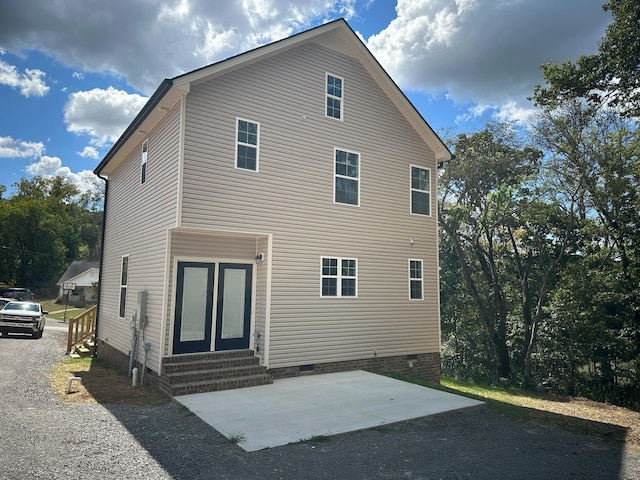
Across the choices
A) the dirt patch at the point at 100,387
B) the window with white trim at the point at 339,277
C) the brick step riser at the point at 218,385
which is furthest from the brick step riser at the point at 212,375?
the window with white trim at the point at 339,277

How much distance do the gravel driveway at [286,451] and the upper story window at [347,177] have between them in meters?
5.87

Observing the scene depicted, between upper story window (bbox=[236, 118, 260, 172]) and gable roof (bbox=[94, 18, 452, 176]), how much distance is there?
48.9 inches

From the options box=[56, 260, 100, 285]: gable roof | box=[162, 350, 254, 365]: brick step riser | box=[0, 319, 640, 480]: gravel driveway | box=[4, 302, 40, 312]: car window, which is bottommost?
box=[0, 319, 640, 480]: gravel driveway

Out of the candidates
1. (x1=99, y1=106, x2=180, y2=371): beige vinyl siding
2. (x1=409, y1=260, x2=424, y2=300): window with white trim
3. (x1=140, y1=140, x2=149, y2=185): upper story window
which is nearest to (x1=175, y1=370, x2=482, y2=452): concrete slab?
(x1=99, y1=106, x2=180, y2=371): beige vinyl siding

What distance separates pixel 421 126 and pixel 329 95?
3191 mm

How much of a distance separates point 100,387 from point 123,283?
12.0ft

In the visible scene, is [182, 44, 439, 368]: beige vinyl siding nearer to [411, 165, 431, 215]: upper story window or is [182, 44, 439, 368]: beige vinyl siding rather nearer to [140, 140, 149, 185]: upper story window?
[411, 165, 431, 215]: upper story window

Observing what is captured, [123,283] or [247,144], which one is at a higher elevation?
[247,144]

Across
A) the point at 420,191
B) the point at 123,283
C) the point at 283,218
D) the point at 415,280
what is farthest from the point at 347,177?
the point at 123,283

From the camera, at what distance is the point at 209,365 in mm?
8586

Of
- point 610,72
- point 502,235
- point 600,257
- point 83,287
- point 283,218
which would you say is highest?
point 610,72

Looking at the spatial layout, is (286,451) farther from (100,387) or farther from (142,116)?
(142,116)

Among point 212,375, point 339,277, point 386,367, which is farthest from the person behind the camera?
point 386,367

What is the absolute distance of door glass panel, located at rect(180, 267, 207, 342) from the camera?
9086mm
